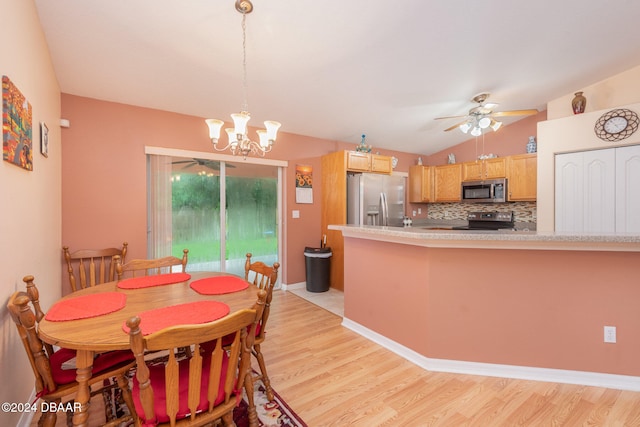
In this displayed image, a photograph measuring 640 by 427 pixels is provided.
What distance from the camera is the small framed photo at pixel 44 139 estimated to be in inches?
80.7

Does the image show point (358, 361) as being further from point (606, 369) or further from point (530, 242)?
point (606, 369)

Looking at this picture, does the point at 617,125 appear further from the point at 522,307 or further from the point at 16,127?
the point at 16,127

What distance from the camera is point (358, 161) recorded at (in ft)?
14.4

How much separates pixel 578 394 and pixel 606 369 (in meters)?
0.31

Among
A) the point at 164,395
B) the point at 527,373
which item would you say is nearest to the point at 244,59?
the point at 164,395

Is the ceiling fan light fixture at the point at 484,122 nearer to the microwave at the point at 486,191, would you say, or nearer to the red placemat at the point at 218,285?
the microwave at the point at 486,191

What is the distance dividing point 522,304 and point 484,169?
11.0ft

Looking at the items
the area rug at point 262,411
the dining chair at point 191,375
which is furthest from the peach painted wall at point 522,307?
the dining chair at point 191,375

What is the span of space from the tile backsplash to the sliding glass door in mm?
3524

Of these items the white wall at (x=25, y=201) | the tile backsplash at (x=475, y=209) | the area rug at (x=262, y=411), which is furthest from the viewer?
the tile backsplash at (x=475, y=209)

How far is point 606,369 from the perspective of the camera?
1976 mm

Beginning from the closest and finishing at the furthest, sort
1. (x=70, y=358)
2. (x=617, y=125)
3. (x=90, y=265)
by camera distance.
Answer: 1. (x=70, y=358)
2. (x=90, y=265)
3. (x=617, y=125)

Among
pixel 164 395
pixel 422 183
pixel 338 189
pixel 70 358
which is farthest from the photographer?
pixel 422 183

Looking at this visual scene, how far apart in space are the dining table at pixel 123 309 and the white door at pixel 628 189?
163 inches
